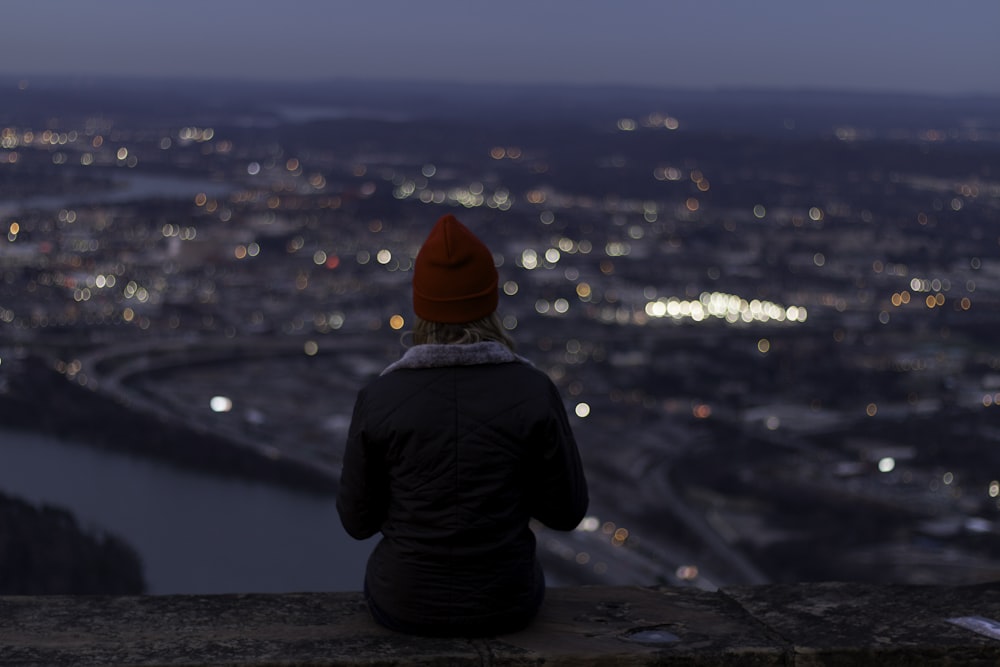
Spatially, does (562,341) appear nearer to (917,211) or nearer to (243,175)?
(917,211)

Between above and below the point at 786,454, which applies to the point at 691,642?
below

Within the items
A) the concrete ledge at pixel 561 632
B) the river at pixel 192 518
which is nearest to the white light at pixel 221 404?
the river at pixel 192 518

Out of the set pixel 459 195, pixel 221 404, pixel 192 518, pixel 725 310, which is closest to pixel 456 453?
pixel 192 518

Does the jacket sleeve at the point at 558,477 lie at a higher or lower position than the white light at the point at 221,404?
lower

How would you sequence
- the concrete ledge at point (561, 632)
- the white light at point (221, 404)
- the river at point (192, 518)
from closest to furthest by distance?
the concrete ledge at point (561, 632), the river at point (192, 518), the white light at point (221, 404)

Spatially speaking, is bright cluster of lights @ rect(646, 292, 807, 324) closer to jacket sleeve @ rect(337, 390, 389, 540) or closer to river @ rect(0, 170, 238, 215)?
river @ rect(0, 170, 238, 215)

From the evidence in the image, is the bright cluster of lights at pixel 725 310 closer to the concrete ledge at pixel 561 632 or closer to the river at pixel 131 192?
the river at pixel 131 192

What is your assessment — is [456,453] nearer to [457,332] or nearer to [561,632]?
[457,332]

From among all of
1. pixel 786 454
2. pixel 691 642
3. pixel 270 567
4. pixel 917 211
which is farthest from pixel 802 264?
pixel 691 642
